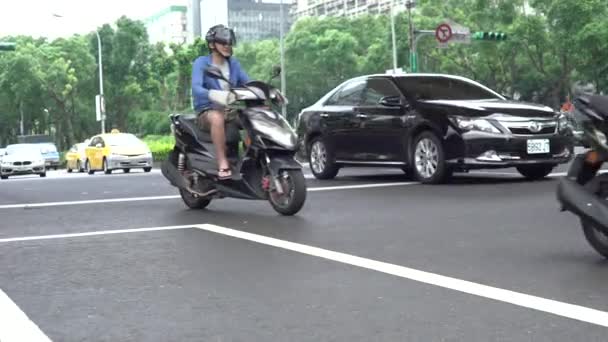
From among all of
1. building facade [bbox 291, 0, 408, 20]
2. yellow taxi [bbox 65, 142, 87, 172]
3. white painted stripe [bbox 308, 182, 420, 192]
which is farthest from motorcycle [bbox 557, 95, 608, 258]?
building facade [bbox 291, 0, 408, 20]

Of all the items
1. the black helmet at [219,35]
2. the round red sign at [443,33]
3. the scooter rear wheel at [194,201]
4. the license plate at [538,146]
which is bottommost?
the scooter rear wheel at [194,201]

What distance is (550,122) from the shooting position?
11.9 meters

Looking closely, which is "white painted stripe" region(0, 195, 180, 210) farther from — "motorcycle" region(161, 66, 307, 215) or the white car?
the white car

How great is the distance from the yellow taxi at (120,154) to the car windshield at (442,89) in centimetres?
1821

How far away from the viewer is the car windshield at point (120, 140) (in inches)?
1212

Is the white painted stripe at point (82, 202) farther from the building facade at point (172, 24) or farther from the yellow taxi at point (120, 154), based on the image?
the building facade at point (172, 24)

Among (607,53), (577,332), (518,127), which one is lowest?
(577,332)

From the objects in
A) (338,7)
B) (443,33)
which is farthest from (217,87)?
(338,7)

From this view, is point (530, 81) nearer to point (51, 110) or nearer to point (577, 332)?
point (51, 110)

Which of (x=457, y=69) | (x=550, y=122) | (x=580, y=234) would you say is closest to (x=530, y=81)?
(x=457, y=69)

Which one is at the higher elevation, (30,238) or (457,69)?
(457,69)

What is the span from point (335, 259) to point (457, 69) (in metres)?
49.2

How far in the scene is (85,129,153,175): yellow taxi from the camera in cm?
3014

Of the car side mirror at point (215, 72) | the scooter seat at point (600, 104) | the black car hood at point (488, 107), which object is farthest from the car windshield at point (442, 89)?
Result: the scooter seat at point (600, 104)
